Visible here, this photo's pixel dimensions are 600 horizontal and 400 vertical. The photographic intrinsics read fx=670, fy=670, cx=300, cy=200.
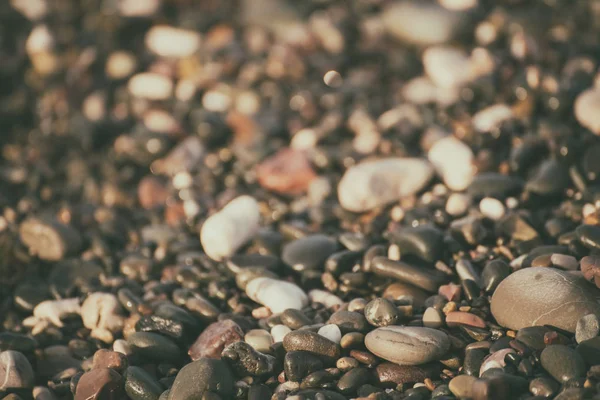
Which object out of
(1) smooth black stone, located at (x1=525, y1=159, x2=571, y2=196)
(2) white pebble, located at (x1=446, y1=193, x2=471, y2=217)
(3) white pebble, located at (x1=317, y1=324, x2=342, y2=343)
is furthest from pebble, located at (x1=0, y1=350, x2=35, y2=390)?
(1) smooth black stone, located at (x1=525, y1=159, x2=571, y2=196)

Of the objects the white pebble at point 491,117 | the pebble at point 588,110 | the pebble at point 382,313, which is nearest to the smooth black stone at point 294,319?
the pebble at point 382,313

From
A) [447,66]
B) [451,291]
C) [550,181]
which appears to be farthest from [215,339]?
[447,66]

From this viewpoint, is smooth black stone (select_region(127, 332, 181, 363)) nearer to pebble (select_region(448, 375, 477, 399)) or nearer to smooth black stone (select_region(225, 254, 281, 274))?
smooth black stone (select_region(225, 254, 281, 274))

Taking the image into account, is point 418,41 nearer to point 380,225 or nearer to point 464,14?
point 464,14

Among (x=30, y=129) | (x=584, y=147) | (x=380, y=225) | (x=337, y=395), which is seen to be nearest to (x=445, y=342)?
(x=337, y=395)

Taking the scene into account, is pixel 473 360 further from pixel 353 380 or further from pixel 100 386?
pixel 100 386
